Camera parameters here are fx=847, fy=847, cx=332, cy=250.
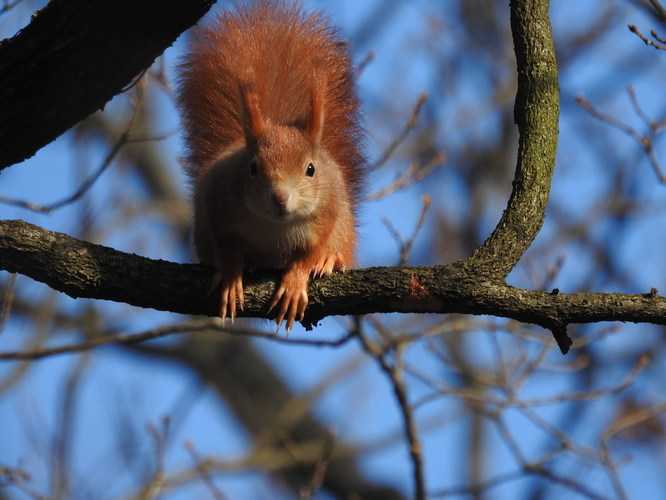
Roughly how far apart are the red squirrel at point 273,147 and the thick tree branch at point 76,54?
565 millimetres

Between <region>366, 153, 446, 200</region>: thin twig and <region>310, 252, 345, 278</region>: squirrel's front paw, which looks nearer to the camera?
<region>310, 252, 345, 278</region>: squirrel's front paw

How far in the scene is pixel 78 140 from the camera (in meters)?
5.63

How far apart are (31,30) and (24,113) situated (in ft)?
0.74

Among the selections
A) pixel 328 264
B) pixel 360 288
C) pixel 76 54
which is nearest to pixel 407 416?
pixel 328 264

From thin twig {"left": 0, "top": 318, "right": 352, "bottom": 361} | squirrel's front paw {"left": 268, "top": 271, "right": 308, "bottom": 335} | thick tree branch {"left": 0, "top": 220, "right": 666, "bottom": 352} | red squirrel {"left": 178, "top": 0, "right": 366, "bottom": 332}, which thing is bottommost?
thick tree branch {"left": 0, "top": 220, "right": 666, "bottom": 352}

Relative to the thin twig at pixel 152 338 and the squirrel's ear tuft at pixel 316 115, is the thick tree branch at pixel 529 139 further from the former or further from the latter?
the thin twig at pixel 152 338

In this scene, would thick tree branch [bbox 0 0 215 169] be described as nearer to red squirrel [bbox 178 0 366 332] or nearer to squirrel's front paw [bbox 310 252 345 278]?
red squirrel [bbox 178 0 366 332]

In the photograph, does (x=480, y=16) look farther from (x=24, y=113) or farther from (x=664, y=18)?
(x=24, y=113)

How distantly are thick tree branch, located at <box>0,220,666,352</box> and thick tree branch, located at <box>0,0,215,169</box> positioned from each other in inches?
12.9

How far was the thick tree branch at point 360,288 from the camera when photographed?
2168mm

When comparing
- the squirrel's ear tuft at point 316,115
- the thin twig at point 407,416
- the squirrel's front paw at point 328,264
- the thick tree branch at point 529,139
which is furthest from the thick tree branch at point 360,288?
the thin twig at point 407,416

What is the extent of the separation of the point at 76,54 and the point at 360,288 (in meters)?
0.97

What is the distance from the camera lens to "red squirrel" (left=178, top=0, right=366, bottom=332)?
8.73ft

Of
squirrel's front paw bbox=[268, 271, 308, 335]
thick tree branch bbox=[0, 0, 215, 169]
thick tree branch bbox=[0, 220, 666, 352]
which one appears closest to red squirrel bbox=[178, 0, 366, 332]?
squirrel's front paw bbox=[268, 271, 308, 335]
